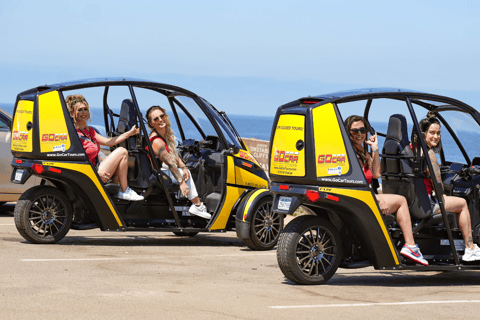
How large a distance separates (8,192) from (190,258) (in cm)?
498

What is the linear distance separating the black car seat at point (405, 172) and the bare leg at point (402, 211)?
0.78 ft

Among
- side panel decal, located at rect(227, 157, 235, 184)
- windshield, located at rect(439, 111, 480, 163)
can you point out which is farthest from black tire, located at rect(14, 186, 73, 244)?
windshield, located at rect(439, 111, 480, 163)

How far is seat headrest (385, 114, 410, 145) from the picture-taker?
7.82 m

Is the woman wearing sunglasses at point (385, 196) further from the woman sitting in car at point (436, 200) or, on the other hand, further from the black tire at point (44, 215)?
the black tire at point (44, 215)

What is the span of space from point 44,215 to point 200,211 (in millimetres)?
2006

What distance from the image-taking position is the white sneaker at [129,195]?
10195 mm

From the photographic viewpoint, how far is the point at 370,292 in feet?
23.9

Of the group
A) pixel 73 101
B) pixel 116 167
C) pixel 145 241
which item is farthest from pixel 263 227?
pixel 73 101

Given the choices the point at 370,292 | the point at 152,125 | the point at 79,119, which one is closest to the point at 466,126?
the point at 370,292

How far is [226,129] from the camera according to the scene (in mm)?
10828

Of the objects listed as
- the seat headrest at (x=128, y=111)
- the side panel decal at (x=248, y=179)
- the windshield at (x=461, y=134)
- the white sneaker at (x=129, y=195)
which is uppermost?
the seat headrest at (x=128, y=111)

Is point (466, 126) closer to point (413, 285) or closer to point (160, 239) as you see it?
point (413, 285)

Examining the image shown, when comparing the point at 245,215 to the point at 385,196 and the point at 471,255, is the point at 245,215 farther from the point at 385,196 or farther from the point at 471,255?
the point at 471,255

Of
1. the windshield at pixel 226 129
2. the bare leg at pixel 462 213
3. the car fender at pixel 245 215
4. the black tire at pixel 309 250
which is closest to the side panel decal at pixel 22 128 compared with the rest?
the windshield at pixel 226 129
